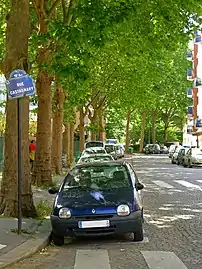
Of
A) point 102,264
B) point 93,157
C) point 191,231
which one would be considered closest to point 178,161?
point 93,157

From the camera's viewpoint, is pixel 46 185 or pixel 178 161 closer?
pixel 46 185

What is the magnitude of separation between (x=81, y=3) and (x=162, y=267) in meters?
8.37

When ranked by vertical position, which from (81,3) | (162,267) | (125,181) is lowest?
(162,267)

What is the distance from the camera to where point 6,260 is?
8.38 m

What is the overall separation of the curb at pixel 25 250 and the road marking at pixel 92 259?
0.74 meters

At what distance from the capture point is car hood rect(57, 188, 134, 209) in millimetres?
10148

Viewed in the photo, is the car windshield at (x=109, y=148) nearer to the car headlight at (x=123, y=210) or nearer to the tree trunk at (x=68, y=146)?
the tree trunk at (x=68, y=146)

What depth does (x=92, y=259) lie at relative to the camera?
878cm

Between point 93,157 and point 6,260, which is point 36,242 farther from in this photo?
point 93,157

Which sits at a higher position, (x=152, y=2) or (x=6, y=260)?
(x=152, y=2)

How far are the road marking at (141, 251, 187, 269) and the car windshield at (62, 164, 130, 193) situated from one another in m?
2.04

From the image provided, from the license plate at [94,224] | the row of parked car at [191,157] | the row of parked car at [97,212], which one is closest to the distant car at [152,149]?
the row of parked car at [191,157]

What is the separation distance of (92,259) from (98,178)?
9.40ft

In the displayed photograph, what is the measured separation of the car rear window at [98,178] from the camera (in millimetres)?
11047
